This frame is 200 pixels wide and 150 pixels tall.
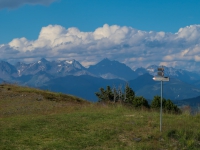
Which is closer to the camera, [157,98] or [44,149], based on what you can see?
[44,149]

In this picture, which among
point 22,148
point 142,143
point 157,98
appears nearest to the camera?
point 22,148

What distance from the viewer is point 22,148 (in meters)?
15.5

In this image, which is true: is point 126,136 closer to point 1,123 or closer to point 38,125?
point 38,125

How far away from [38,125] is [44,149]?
14.9 ft

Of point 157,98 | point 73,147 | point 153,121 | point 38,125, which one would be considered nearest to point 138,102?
point 157,98

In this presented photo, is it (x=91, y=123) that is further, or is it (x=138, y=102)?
(x=138, y=102)

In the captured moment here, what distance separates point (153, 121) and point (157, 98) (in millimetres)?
18762

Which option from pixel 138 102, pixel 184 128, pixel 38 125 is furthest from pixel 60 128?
pixel 138 102

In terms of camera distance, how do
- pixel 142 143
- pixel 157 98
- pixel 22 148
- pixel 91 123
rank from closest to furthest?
pixel 22 148 < pixel 142 143 < pixel 91 123 < pixel 157 98

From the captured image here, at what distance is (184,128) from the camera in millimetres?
19328

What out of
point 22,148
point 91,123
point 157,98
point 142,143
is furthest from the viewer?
point 157,98

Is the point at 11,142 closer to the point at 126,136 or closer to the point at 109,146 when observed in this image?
the point at 109,146

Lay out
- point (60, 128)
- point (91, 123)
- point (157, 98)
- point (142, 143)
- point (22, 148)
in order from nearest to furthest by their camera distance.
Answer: point (22, 148) → point (142, 143) → point (60, 128) → point (91, 123) → point (157, 98)

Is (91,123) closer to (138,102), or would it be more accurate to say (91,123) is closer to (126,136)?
(126,136)
